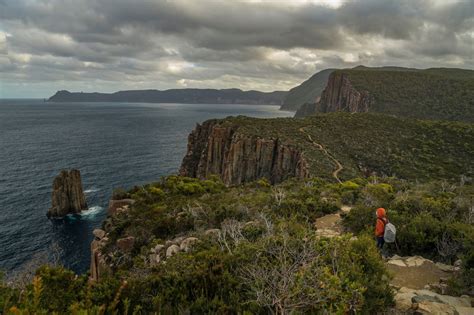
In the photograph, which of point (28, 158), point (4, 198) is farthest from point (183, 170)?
point (28, 158)

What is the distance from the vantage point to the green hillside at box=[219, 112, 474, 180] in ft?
151

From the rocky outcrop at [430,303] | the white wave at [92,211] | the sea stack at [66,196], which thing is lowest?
the white wave at [92,211]

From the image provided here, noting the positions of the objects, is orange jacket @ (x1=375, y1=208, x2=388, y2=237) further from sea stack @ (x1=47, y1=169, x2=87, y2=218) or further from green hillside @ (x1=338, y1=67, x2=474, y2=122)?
green hillside @ (x1=338, y1=67, x2=474, y2=122)

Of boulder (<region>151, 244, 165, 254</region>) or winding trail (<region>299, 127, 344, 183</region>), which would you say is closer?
boulder (<region>151, 244, 165, 254</region>)

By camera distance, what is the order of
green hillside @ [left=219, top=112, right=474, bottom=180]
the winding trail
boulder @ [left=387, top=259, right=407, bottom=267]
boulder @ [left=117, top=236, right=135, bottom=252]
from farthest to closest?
green hillside @ [left=219, top=112, right=474, bottom=180], the winding trail, boulder @ [left=117, top=236, right=135, bottom=252], boulder @ [left=387, top=259, right=407, bottom=267]

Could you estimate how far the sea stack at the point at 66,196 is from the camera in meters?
50.8

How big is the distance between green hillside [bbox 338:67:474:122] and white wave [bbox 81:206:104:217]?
3912 inches

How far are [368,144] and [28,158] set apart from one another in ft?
284

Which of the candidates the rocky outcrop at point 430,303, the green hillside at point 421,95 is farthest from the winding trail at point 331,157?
the green hillside at point 421,95

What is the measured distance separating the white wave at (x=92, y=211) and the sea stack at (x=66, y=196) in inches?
39.8

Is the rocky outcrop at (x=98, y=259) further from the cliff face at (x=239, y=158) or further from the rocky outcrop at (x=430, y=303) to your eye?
the cliff face at (x=239, y=158)

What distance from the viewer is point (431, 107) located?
103m

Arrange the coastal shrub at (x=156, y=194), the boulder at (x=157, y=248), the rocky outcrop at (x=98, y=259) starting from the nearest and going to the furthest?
the boulder at (x=157, y=248) < the rocky outcrop at (x=98, y=259) < the coastal shrub at (x=156, y=194)

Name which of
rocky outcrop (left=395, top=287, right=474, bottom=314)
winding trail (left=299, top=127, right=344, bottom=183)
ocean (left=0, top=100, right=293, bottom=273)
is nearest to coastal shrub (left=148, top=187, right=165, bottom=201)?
ocean (left=0, top=100, right=293, bottom=273)
